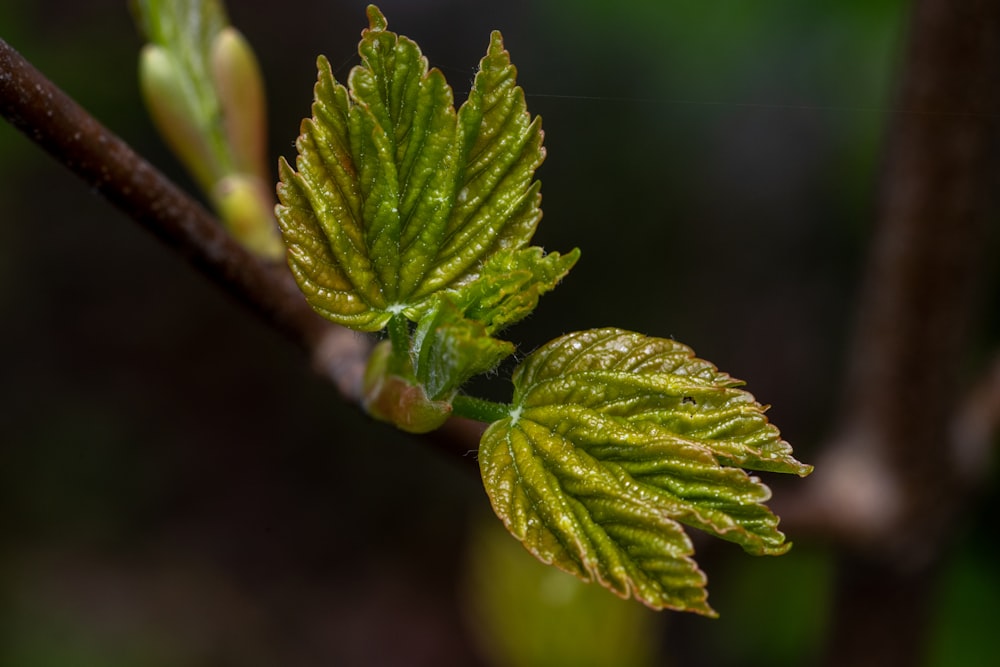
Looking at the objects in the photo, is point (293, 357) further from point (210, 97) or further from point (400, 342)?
point (400, 342)

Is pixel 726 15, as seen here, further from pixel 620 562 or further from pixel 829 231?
pixel 620 562

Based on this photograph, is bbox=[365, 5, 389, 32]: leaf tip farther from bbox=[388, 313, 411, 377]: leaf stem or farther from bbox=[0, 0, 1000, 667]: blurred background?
bbox=[0, 0, 1000, 667]: blurred background

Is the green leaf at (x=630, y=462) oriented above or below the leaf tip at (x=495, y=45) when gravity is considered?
below

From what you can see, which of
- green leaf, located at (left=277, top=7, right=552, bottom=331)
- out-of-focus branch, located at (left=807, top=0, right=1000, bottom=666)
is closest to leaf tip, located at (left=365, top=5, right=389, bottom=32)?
green leaf, located at (left=277, top=7, right=552, bottom=331)

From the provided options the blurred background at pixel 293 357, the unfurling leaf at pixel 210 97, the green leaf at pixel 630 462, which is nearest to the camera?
the green leaf at pixel 630 462

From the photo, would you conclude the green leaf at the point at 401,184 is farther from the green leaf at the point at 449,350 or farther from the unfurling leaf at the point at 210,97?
the unfurling leaf at the point at 210,97

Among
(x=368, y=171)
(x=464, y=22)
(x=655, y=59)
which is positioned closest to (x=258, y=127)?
(x=368, y=171)

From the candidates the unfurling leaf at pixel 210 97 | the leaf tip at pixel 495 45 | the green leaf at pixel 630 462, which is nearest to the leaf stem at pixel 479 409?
the green leaf at pixel 630 462
